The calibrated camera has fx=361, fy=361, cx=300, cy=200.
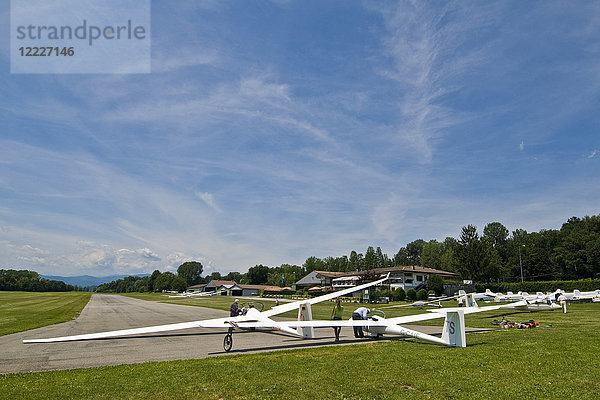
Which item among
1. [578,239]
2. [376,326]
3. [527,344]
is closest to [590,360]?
[527,344]

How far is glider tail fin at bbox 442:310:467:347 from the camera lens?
13250 millimetres

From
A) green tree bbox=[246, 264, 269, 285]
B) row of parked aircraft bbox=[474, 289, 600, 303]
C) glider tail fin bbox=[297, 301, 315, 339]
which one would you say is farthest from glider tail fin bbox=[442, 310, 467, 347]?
green tree bbox=[246, 264, 269, 285]

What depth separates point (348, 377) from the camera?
9.10 meters

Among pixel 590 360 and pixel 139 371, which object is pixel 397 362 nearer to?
pixel 590 360

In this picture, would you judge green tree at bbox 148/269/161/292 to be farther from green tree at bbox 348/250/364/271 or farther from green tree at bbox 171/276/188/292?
green tree at bbox 348/250/364/271

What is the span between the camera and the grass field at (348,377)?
7.78 metres

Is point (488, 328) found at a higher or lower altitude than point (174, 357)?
lower

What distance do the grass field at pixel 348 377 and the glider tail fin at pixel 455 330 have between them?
2.60ft

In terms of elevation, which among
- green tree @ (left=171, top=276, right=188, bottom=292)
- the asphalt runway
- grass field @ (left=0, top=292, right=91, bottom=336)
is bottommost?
green tree @ (left=171, top=276, right=188, bottom=292)

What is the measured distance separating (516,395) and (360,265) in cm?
11994

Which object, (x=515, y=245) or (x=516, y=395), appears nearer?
(x=516, y=395)

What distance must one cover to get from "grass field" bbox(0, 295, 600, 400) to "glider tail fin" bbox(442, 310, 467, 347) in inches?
31.2

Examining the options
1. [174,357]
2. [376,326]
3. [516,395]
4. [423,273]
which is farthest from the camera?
[423,273]

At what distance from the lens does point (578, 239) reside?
77875 mm
